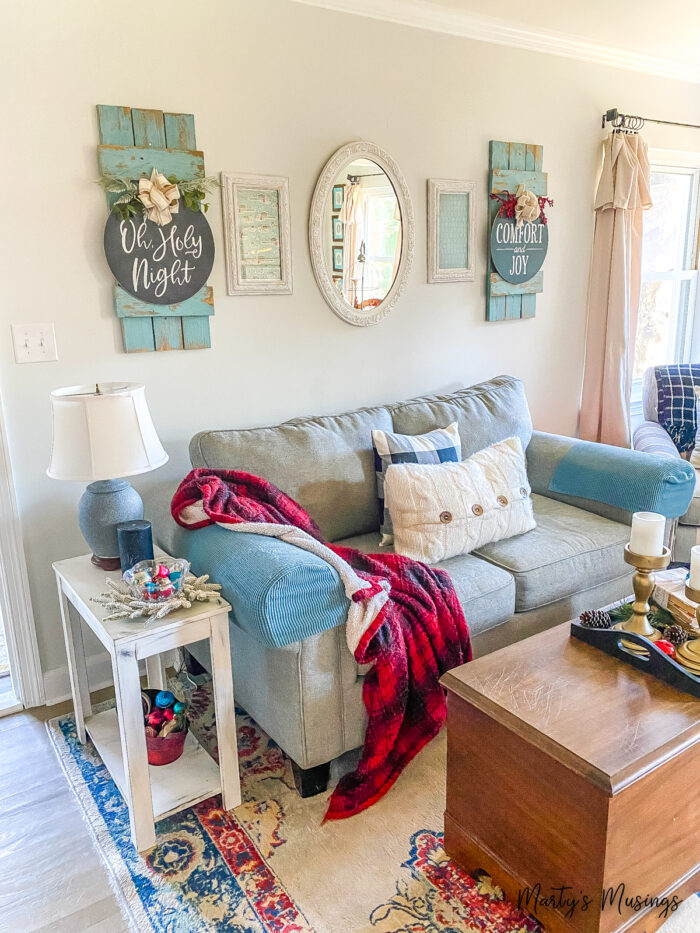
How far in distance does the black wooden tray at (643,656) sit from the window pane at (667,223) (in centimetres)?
295

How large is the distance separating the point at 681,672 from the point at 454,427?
52.5 inches

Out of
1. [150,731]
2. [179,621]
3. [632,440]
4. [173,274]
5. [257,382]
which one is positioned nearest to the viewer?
[179,621]

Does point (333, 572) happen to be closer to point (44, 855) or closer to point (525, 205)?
point (44, 855)

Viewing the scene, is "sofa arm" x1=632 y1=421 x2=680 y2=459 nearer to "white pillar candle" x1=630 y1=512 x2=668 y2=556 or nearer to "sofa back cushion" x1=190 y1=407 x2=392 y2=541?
"sofa back cushion" x1=190 y1=407 x2=392 y2=541

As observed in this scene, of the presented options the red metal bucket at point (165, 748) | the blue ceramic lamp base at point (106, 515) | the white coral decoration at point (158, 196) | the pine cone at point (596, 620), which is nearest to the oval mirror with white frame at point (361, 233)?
the white coral decoration at point (158, 196)

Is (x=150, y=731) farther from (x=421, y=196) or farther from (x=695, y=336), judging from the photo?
(x=695, y=336)

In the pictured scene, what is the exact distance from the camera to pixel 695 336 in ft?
13.9

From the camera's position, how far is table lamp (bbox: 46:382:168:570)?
1812 mm

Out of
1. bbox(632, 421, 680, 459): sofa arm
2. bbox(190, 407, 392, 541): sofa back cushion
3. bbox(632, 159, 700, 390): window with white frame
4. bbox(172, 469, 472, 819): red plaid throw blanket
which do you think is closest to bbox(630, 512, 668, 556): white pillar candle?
bbox(172, 469, 472, 819): red plaid throw blanket

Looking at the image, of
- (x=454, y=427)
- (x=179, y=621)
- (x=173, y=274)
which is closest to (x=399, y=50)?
(x=173, y=274)

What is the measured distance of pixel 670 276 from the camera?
13.4ft

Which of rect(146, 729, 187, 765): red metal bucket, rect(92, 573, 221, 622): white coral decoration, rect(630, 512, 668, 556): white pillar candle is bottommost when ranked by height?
rect(146, 729, 187, 765): red metal bucket

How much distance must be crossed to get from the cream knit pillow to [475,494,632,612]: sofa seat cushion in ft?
0.24

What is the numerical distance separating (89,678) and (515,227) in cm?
252
